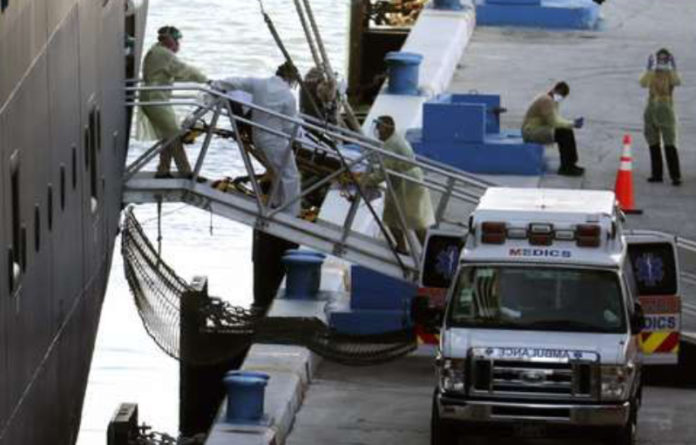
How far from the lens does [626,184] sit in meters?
30.9

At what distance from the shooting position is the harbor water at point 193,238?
38094mm

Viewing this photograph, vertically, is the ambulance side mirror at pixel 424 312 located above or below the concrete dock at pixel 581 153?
above

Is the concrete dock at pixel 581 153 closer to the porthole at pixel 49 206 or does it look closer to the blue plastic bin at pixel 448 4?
the blue plastic bin at pixel 448 4

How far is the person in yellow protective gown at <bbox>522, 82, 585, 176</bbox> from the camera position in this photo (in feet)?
106

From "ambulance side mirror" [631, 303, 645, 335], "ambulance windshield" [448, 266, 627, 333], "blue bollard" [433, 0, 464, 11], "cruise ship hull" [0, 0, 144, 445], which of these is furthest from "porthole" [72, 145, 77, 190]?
"blue bollard" [433, 0, 464, 11]

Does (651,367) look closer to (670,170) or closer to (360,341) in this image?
(360,341)

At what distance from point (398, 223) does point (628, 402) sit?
557 centimetres

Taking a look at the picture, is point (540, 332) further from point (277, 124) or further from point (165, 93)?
point (165, 93)

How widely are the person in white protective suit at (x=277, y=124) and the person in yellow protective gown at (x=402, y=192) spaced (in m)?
0.81

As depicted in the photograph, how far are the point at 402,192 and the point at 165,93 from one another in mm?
2605

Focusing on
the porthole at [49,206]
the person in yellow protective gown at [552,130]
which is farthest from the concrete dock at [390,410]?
the person in yellow protective gown at [552,130]

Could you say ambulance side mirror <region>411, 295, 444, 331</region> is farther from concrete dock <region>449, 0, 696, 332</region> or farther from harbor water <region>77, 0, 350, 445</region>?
harbor water <region>77, 0, 350, 445</region>

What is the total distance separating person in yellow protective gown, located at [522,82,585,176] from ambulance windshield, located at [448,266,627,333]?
11849mm

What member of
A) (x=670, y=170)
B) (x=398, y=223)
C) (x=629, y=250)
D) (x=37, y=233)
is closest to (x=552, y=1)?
(x=670, y=170)
